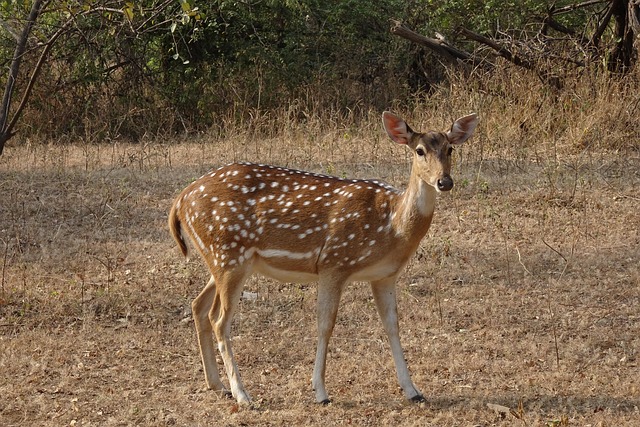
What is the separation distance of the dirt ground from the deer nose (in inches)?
52.4

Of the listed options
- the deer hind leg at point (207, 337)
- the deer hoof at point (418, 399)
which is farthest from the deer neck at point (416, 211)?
the deer hind leg at point (207, 337)

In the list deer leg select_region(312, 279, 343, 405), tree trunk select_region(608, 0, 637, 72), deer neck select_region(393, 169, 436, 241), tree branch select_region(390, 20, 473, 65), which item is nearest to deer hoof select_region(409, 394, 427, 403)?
deer leg select_region(312, 279, 343, 405)

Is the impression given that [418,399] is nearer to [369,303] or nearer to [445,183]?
[445,183]

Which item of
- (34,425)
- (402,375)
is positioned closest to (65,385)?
(34,425)

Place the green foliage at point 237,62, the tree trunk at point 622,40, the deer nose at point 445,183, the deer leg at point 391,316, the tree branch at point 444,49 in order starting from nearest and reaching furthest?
the deer nose at point 445,183, the deer leg at point 391,316, the tree trunk at point 622,40, the tree branch at point 444,49, the green foliage at point 237,62

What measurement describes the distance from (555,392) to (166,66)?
10.7 m

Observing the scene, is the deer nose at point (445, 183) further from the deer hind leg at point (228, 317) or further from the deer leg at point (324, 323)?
the deer hind leg at point (228, 317)

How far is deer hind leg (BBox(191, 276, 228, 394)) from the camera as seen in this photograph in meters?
6.66

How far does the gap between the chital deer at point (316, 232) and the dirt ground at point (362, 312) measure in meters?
0.42

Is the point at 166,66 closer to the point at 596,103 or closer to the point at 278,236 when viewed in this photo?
the point at 596,103

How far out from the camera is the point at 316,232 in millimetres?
6496

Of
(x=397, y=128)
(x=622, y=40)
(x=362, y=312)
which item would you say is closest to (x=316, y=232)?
(x=397, y=128)

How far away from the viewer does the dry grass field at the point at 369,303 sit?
6.39 m

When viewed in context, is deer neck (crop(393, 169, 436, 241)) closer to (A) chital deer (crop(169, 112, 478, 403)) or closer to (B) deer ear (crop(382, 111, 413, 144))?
(A) chital deer (crop(169, 112, 478, 403))
